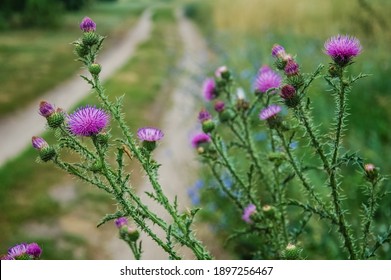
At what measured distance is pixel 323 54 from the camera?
6.95 metres

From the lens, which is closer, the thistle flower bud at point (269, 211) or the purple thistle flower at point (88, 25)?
the purple thistle flower at point (88, 25)

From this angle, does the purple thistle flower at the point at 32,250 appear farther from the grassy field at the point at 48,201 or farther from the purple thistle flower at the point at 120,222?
the grassy field at the point at 48,201

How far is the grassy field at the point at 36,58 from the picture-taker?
376 inches

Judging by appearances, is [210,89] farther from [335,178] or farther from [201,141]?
[335,178]

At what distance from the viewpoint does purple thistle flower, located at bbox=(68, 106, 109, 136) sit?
1.43 m

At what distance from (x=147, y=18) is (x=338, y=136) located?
25.0 m

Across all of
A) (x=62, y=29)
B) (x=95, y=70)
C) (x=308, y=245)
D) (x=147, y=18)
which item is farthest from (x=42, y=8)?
(x=95, y=70)

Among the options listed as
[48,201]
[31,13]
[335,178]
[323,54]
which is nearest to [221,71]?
[335,178]

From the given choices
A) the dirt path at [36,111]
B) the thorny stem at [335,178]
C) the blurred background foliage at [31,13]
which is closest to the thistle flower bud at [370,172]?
the thorny stem at [335,178]

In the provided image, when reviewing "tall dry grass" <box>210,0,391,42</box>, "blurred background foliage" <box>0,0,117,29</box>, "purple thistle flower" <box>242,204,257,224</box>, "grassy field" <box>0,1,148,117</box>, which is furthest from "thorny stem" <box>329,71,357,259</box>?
"blurred background foliage" <box>0,0,117,29</box>

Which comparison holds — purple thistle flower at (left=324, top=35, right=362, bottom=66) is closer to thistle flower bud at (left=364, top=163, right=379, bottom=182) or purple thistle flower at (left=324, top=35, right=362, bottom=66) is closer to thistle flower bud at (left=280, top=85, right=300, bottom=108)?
thistle flower bud at (left=280, top=85, right=300, bottom=108)

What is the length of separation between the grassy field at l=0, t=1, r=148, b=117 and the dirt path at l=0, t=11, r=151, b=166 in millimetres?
188

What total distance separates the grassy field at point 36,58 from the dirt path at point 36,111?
0.19 meters
